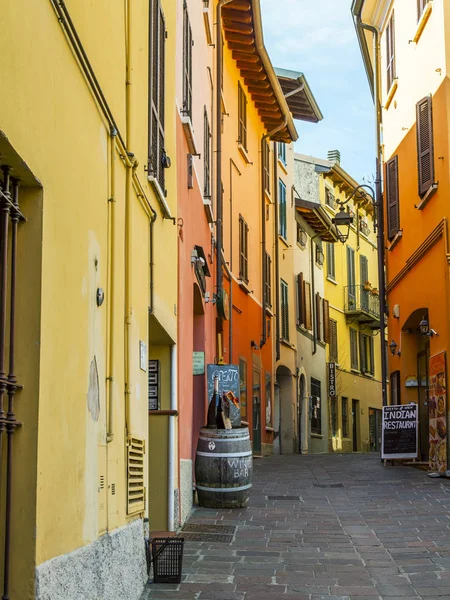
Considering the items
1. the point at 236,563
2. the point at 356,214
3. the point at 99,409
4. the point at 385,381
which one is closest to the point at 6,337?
the point at 99,409

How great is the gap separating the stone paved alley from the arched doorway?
500 inches

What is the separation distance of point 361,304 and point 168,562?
2871cm

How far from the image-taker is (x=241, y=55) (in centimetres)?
1853

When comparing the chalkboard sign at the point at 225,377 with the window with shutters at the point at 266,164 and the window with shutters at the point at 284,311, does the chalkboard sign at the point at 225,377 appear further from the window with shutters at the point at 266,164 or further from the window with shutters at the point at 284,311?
the window with shutters at the point at 284,311

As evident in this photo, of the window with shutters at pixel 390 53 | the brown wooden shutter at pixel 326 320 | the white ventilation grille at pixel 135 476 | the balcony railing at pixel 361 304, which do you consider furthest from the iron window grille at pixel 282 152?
the white ventilation grille at pixel 135 476

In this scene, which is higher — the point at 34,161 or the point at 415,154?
the point at 415,154

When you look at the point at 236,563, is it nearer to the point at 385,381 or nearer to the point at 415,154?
the point at 415,154

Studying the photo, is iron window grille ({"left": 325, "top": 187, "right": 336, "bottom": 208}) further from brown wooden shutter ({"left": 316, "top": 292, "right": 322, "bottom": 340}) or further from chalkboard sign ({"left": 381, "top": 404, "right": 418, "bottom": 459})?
chalkboard sign ({"left": 381, "top": 404, "right": 418, "bottom": 459})

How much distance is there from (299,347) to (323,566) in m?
20.3

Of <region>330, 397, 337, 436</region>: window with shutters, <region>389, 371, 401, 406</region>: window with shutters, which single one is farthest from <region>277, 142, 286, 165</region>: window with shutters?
<region>389, 371, 401, 406</region>: window with shutters

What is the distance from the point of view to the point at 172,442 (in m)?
8.15

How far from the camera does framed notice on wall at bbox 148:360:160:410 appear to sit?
8391 millimetres

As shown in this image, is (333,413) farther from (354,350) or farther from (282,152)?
(282,152)

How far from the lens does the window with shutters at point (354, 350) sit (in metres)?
34.0
